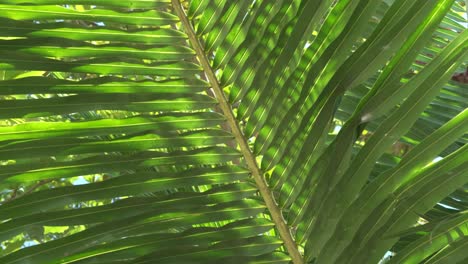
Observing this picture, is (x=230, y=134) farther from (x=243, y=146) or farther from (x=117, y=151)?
(x=117, y=151)

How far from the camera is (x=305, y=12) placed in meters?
0.97

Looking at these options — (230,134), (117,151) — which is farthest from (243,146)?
(117,151)

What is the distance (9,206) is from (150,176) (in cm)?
20

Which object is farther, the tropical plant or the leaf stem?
the leaf stem

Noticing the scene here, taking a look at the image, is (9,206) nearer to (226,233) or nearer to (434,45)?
(226,233)

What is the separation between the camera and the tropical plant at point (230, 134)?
0.87 meters

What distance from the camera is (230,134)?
3.73 feet

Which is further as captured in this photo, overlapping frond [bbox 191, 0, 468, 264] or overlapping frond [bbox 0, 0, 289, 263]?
overlapping frond [bbox 0, 0, 289, 263]

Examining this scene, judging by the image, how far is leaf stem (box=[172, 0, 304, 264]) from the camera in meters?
1.08

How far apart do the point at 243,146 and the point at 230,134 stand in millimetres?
29

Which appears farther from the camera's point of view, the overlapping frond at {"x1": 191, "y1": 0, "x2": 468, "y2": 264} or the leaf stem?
the leaf stem

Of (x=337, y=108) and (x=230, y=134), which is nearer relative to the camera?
(x=337, y=108)

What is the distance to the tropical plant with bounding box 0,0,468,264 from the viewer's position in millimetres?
870

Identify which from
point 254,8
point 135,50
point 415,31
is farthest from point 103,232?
point 415,31
